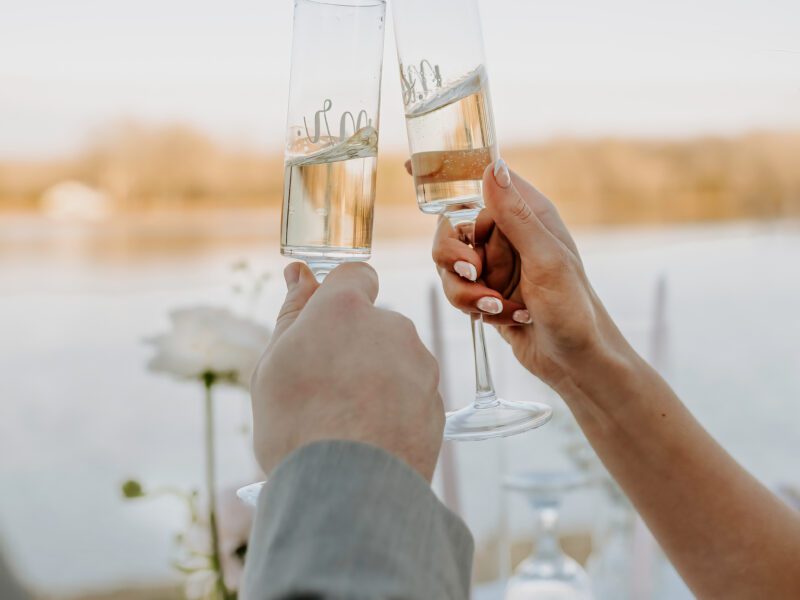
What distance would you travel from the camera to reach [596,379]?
3.63 ft

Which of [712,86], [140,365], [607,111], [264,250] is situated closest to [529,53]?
[607,111]

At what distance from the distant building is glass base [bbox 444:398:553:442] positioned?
96.5 inches

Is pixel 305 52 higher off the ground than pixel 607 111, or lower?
lower

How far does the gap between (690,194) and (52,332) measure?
257cm

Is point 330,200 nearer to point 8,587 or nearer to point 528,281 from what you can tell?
point 528,281

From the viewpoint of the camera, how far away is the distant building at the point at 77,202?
322cm

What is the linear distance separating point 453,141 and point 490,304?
0.68 feet

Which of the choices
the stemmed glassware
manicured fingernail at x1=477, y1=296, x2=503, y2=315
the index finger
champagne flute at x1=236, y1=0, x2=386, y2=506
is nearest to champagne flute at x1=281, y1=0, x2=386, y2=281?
champagne flute at x1=236, y1=0, x2=386, y2=506

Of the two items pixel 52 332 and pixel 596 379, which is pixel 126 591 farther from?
pixel 596 379

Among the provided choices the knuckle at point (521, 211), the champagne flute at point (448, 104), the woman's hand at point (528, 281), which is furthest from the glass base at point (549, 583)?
the knuckle at point (521, 211)

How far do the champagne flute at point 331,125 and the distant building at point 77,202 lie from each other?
2526mm

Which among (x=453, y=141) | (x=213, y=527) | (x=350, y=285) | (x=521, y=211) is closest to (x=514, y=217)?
(x=521, y=211)

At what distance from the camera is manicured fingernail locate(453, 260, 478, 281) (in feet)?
3.51

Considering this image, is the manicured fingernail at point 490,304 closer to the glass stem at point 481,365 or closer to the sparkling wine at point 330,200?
the glass stem at point 481,365
